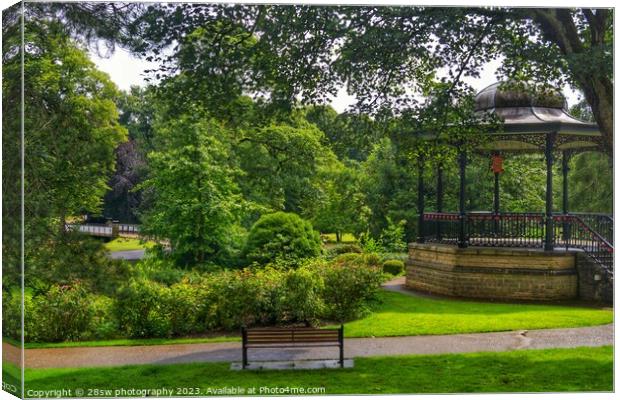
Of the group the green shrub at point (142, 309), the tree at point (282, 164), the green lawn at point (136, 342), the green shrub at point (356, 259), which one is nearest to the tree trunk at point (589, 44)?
the tree at point (282, 164)

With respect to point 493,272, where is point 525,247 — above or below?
above

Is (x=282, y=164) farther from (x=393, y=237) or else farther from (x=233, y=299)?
(x=393, y=237)

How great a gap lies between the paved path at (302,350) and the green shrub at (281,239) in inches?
63.6

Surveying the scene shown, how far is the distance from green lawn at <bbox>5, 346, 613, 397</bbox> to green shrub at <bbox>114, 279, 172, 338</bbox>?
0.99 m

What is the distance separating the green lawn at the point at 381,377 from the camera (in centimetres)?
1000

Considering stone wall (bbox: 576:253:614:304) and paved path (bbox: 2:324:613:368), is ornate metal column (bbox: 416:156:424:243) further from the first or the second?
paved path (bbox: 2:324:613:368)

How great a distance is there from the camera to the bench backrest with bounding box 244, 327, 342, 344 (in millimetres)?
10453

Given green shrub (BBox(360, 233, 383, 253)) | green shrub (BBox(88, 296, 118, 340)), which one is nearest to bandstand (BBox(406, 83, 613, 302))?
green shrub (BBox(360, 233, 383, 253))

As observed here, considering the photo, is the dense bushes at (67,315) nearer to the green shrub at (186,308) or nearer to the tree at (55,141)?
the tree at (55,141)

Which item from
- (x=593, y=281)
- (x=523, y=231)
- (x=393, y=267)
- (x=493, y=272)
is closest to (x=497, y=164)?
(x=523, y=231)

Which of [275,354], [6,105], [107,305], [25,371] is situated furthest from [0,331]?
[275,354]

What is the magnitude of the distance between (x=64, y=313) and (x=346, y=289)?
4467 millimetres

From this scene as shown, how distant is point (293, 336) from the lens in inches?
412

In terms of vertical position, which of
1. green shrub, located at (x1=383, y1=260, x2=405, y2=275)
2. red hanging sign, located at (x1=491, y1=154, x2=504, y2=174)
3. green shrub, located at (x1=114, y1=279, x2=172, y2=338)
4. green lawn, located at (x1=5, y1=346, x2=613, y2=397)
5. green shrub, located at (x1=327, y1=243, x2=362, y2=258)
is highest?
red hanging sign, located at (x1=491, y1=154, x2=504, y2=174)
